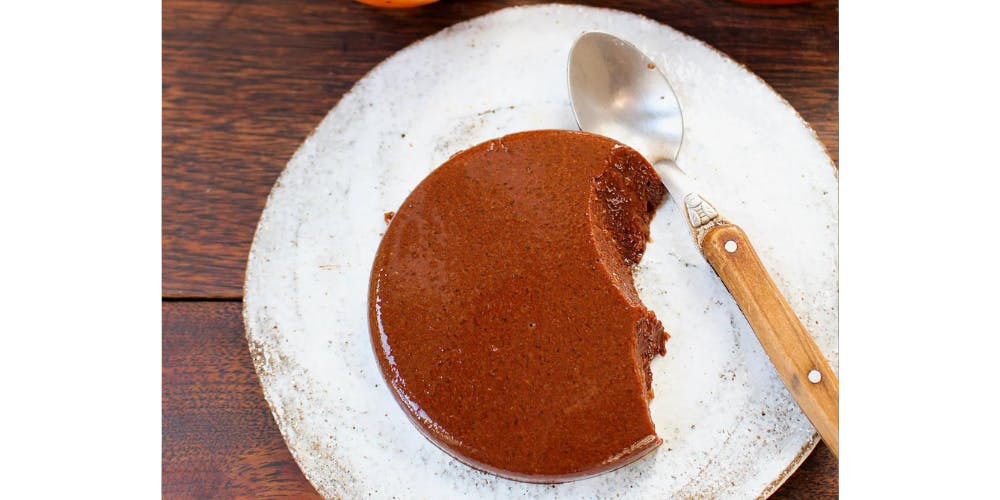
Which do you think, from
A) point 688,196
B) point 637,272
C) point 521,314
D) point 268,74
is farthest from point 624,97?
point 268,74

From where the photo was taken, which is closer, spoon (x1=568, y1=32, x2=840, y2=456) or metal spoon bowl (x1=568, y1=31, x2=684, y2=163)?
spoon (x1=568, y1=32, x2=840, y2=456)

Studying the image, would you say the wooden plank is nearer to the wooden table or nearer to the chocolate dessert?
the wooden table

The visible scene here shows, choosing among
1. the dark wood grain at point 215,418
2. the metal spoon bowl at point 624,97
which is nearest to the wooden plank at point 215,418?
the dark wood grain at point 215,418

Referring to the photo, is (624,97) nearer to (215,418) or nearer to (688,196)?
(688,196)

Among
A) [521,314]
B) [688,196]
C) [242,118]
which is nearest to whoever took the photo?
[521,314]

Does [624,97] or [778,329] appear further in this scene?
[624,97]

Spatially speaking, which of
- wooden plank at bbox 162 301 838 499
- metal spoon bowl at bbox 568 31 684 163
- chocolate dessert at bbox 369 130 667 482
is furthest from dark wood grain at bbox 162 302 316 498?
metal spoon bowl at bbox 568 31 684 163

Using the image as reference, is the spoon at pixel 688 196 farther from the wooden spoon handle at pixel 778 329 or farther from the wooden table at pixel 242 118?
the wooden table at pixel 242 118
